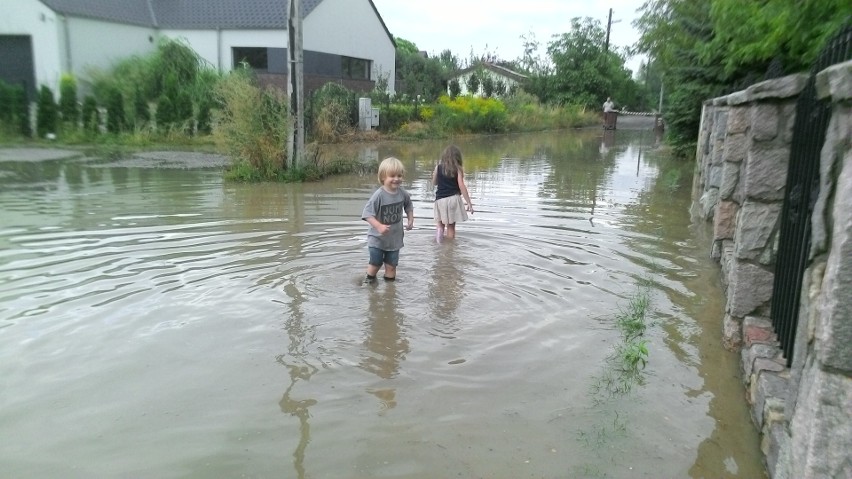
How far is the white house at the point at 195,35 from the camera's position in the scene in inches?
1004

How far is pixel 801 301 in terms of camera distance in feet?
9.77

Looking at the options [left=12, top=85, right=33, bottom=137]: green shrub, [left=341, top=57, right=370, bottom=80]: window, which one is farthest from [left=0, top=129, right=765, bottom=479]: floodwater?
[left=341, top=57, right=370, bottom=80]: window

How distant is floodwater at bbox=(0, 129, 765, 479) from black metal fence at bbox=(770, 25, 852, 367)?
2.04 ft

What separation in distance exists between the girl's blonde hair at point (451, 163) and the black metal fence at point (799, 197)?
15.3 feet

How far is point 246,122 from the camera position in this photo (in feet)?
45.3

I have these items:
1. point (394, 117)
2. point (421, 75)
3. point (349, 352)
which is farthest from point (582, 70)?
point (349, 352)

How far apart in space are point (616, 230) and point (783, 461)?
6530mm

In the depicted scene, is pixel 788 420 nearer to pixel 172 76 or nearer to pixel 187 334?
pixel 187 334

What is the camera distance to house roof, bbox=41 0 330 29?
29.6m

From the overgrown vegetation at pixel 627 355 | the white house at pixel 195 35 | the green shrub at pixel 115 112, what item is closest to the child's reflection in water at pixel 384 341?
the overgrown vegetation at pixel 627 355

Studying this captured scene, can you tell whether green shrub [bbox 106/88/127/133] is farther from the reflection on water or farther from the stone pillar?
the stone pillar

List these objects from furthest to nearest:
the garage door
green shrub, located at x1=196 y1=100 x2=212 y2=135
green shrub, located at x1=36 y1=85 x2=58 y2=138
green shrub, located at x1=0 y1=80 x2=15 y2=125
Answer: the garage door
green shrub, located at x1=196 y1=100 x2=212 y2=135
green shrub, located at x1=36 y1=85 x2=58 y2=138
green shrub, located at x1=0 y1=80 x2=15 y2=125

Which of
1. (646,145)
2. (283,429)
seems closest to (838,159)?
(283,429)

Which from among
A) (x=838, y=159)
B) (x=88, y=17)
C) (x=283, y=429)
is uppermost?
(x=88, y=17)
